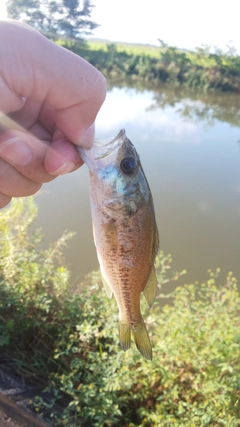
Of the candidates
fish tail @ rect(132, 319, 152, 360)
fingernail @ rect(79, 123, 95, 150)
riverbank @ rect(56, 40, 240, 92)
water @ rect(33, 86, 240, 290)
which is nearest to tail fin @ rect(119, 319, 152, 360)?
fish tail @ rect(132, 319, 152, 360)

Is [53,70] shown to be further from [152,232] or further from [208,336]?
[208,336]

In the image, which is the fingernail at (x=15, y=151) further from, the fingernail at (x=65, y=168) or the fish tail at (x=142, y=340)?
the fish tail at (x=142, y=340)

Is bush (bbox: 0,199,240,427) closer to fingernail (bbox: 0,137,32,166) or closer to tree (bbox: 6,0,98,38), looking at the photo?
fingernail (bbox: 0,137,32,166)

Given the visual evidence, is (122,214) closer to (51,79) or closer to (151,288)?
(151,288)

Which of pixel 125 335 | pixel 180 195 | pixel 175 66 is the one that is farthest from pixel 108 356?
pixel 175 66

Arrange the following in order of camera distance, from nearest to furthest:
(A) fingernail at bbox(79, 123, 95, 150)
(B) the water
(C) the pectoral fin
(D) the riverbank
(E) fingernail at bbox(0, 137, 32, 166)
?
(E) fingernail at bbox(0, 137, 32, 166) < (A) fingernail at bbox(79, 123, 95, 150) < (C) the pectoral fin < (B) the water < (D) the riverbank
